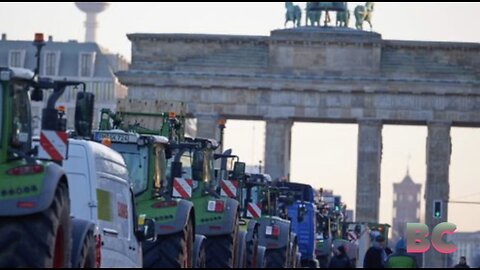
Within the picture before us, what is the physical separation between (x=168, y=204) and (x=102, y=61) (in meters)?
164

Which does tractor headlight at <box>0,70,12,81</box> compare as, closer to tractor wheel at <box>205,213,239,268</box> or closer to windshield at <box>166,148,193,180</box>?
tractor wheel at <box>205,213,239,268</box>

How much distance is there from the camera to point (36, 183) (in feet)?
74.4

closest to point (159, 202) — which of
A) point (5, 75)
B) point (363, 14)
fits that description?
point (5, 75)

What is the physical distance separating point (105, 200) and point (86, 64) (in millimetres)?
165963

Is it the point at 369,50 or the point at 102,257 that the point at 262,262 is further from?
the point at 369,50

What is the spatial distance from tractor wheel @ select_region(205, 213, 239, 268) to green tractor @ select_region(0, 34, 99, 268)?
10156 millimetres

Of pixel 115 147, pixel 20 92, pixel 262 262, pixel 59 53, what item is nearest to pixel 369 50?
pixel 59 53

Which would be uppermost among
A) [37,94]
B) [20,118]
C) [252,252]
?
[37,94]

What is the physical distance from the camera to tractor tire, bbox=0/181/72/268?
22.0 m

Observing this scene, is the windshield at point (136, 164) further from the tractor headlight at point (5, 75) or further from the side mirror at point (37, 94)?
the tractor headlight at point (5, 75)

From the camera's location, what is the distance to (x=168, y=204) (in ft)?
103

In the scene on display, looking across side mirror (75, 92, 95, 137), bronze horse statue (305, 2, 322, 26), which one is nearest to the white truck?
side mirror (75, 92, 95, 137)

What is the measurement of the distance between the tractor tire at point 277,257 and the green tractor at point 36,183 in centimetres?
1881

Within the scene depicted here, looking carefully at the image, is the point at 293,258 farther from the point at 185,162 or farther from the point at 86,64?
the point at 86,64
